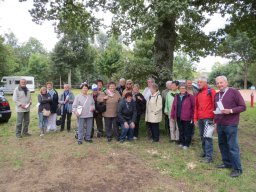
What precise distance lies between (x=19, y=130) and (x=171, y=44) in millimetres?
6066

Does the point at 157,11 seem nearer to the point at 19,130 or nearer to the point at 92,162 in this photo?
the point at 92,162

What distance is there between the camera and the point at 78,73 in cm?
5244

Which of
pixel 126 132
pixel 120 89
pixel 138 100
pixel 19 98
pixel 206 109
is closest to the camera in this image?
pixel 206 109

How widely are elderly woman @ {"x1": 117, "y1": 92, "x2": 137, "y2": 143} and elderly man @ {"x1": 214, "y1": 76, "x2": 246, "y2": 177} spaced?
277 cm

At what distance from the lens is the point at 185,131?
7.14 meters

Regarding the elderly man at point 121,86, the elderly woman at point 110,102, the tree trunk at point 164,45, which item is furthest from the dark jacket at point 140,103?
the tree trunk at point 164,45

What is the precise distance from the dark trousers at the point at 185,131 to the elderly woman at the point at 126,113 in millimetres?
1326

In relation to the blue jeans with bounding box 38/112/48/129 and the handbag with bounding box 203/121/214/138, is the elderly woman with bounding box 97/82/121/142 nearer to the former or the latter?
the blue jeans with bounding box 38/112/48/129

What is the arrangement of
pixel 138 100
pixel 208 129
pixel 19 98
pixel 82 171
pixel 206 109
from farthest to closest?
1. pixel 19 98
2. pixel 138 100
3. pixel 206 109
4. pixel 208 129
5. pixel 82 171

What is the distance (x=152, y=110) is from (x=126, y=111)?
75cm

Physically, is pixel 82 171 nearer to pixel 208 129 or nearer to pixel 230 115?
pixel 208 129

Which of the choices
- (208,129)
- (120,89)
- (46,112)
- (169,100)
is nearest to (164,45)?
(120,89)

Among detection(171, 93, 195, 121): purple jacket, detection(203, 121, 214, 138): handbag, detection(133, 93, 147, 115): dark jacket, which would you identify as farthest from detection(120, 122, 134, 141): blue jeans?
detection(203, 121, 214, 138): handbag

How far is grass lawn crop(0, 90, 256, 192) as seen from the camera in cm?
482
